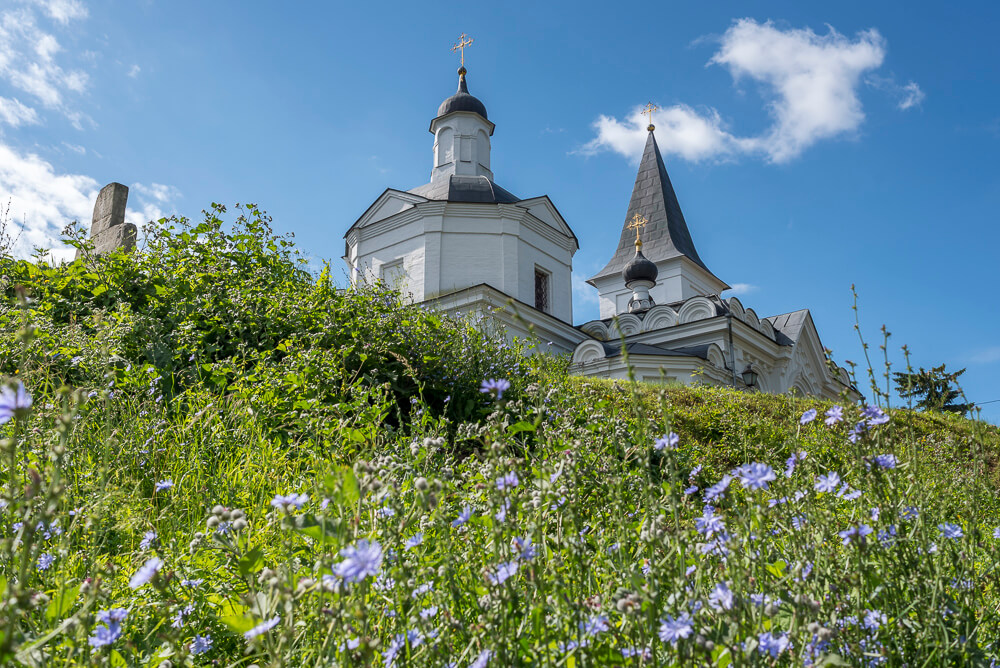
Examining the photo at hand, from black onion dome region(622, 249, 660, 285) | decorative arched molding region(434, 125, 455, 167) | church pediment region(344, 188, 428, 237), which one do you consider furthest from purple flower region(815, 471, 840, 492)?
black onion dome region(622, 249, 660, 285)

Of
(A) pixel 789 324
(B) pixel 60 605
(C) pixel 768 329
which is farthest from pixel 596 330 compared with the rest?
(B) pixel 60 605

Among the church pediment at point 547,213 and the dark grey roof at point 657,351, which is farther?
the church pediment at point 547,213

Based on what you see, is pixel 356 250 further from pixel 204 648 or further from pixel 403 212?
pixel 204 648

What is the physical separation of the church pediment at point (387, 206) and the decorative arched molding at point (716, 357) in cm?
967

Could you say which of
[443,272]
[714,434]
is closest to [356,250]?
[443,272]

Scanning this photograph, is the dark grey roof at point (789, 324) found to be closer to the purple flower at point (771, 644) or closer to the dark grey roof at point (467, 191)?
the dark grey roof at point (467, 191)

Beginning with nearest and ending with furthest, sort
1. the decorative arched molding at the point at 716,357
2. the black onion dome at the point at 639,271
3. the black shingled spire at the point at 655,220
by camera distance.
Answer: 1. the decorative arched molding at the point at 716,357
2. the black onion dome at the point at 639,271
3. the black shingled spire at the point at 655,220

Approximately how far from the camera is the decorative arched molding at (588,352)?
19.0 metres

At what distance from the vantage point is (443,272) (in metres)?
20.5

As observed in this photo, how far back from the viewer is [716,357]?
62.5 feet

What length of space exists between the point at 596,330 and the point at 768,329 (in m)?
5.95

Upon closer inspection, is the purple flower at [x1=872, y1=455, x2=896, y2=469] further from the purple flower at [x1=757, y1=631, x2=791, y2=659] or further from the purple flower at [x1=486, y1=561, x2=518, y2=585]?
the purple flower at [x1=486, y1=561, x2=518, y2=585]

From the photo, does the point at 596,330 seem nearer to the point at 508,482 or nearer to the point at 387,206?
the point at 387,206

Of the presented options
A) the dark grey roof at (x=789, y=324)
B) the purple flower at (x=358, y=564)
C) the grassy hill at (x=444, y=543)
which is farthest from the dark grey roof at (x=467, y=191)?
the purple flower at (x=358, y=564)
